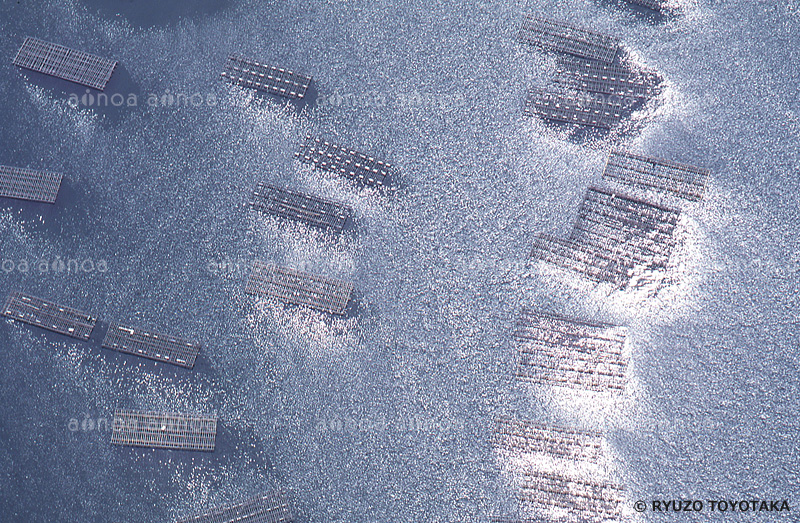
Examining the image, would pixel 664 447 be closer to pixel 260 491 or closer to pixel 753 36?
pixel 260 491

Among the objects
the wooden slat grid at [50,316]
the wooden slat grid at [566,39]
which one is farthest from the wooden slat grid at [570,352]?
the wooden slat grid at [50,316]

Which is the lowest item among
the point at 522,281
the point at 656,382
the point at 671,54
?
the point at 656,382

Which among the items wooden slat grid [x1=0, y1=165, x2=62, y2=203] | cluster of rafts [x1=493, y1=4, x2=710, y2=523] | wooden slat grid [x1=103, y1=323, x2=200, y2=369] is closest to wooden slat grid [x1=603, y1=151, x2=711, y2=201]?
cluster of rafts [x1=493, y1=4, x2=710, y2=523]

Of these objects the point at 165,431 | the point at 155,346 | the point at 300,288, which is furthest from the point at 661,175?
the point at 165,431

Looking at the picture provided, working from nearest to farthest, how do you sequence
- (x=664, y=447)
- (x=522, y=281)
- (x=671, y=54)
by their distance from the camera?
(x=664, y=447) < (x=522, y=281) < (x=671, y=54)

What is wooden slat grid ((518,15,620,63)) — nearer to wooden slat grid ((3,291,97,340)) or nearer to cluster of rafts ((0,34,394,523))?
cluster of rafts ((0,34,394,523))

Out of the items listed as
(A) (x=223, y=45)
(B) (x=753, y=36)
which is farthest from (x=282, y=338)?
(B) (x=753, y=36)
